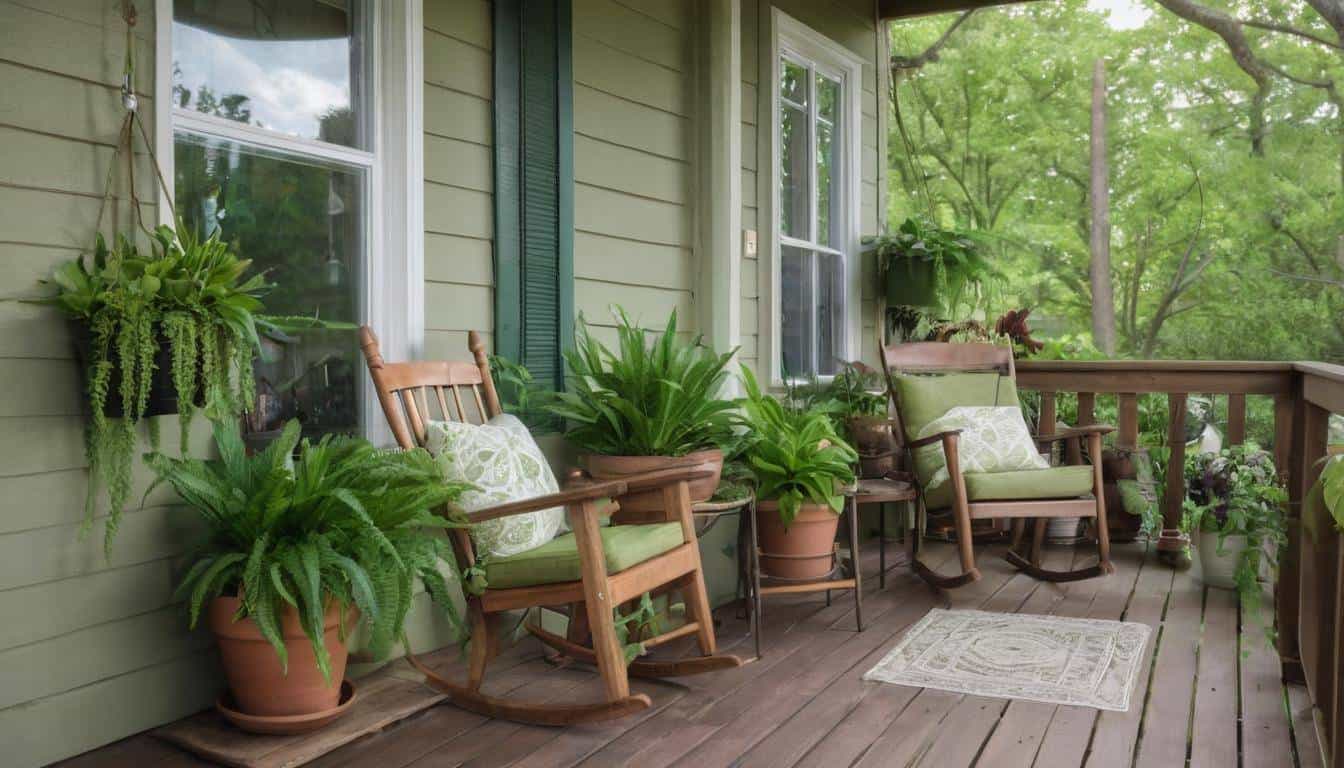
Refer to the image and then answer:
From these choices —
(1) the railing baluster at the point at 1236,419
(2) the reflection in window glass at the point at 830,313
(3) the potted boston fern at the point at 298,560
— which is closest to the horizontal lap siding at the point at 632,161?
(2) the reflection in window glass at the point at 830,313

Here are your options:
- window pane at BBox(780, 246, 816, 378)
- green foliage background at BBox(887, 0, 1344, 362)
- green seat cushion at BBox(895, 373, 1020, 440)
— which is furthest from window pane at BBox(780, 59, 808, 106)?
green foliage background at BBox(887, 0, 1344, 362)

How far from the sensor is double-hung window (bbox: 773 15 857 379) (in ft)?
15.8

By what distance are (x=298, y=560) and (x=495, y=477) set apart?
1.97ft

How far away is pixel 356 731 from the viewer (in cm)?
241

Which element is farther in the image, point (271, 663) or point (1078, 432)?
point (1078, 432)

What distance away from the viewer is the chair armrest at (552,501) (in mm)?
2338

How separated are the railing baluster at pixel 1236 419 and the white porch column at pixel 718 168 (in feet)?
7.33

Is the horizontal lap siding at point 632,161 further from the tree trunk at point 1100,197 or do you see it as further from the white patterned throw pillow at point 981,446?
the tree trunk at point 1100,197

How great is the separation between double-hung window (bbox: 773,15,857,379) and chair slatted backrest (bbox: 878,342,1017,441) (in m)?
0.38

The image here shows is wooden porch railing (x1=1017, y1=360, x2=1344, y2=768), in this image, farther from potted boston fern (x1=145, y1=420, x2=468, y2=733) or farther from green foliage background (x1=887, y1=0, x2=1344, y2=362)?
green foliage background (x1=887, y1=0, x2=1344, y2=362)

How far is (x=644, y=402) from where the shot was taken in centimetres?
325

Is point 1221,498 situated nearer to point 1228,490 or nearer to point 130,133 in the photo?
point 1228,490

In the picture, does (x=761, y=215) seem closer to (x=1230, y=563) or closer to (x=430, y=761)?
(x=1230, y=563)

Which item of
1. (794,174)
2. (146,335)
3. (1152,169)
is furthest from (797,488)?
(1152,169)
